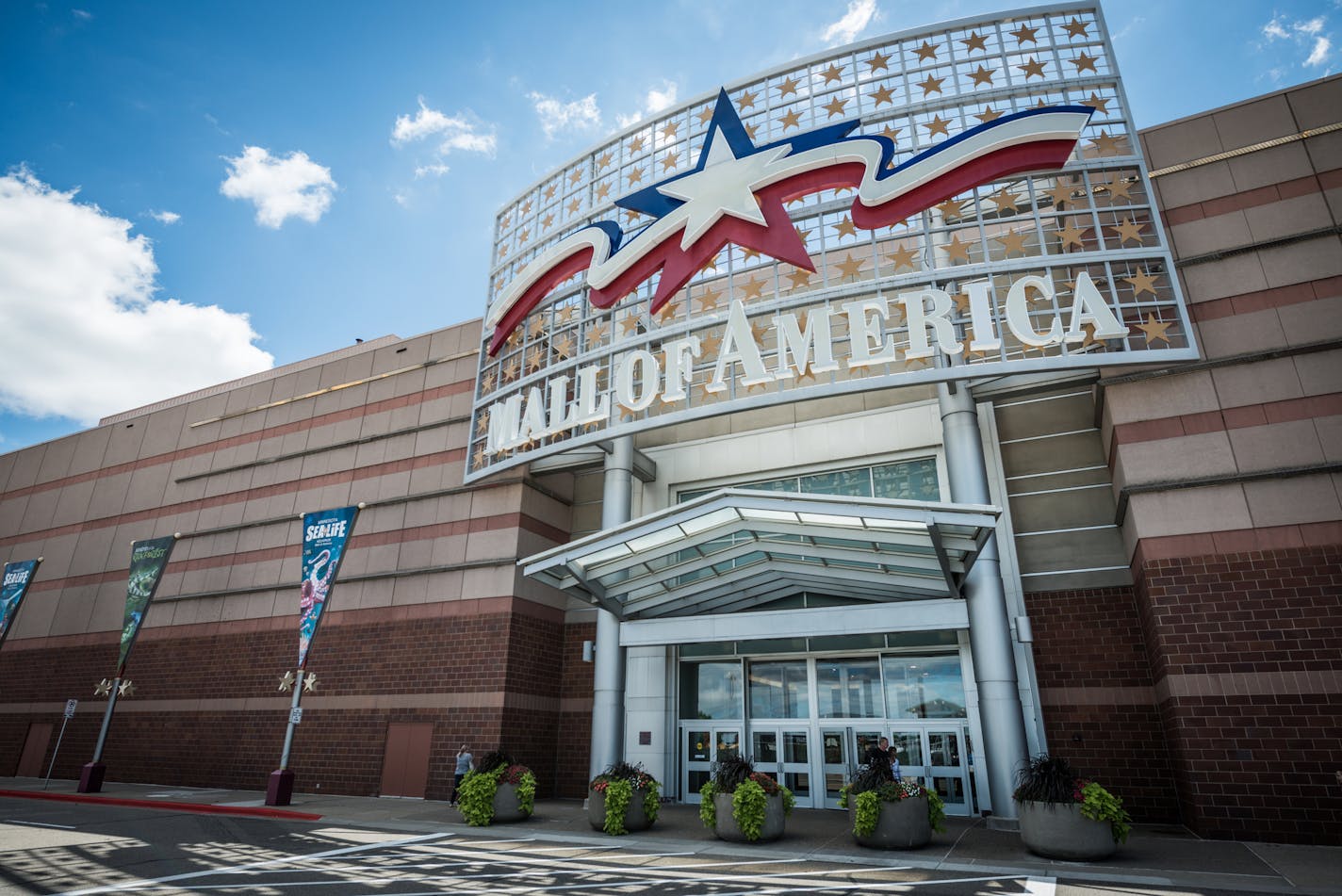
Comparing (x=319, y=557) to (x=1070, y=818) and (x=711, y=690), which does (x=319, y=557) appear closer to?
(x=711, y=690)

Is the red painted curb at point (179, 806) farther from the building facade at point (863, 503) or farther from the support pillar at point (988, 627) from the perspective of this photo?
the support pillar at point (988, 627)

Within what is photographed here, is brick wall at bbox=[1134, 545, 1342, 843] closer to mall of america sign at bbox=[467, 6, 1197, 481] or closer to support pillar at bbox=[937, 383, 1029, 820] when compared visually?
support pillar at bbox=[937, 383, 1029, 820]

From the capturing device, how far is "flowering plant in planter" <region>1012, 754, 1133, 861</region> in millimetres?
11984

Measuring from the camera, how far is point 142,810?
19406 mm

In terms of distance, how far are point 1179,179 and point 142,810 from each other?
102 feet

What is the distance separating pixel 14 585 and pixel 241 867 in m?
26.5

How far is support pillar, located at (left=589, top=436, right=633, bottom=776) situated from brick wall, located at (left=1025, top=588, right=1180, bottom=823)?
10816 millimetres

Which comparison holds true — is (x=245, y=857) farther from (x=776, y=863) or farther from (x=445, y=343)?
(x=445, y=343)

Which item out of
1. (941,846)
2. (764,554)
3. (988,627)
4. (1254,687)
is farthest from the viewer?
(764,554)

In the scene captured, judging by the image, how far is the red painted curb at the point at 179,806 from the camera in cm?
1869

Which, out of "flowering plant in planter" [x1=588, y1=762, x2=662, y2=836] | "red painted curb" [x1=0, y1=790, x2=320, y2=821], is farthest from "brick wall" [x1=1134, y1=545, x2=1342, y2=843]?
"red painted curb" [x1=0, y1=790, x2=320, y2=821]

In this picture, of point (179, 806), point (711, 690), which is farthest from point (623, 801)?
point (179, 806)

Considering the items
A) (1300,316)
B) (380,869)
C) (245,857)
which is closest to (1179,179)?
(1300,316)

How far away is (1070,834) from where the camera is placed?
39.5ft
